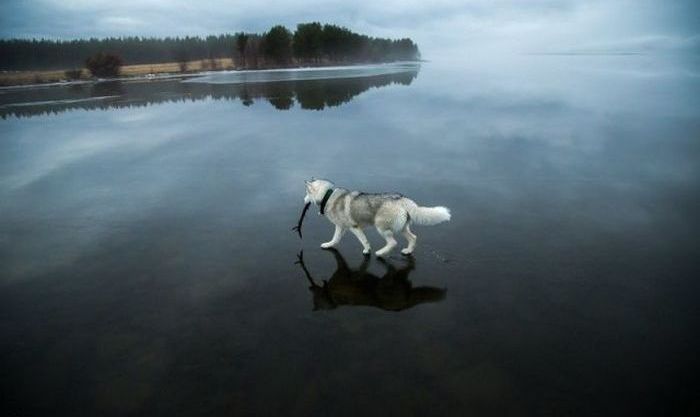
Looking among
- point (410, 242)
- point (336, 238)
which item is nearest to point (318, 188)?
point (336, 238)

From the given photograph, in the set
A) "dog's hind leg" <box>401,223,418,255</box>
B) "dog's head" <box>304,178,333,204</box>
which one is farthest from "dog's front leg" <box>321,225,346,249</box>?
"dog's hind leg" <box>401,223,418,255</box>

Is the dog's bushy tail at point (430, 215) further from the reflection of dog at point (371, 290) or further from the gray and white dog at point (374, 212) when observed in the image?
the reflection of dog at point (371, 290)

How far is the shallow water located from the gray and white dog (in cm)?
62

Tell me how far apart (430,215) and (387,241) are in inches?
51.7

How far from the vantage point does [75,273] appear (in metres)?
9.48

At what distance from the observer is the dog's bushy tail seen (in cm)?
856

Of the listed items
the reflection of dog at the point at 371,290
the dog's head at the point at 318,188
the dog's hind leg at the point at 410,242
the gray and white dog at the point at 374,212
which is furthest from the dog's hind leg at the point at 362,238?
the dog's head at the point at 318,188

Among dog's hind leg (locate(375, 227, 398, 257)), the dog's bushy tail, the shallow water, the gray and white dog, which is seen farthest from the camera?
dog's hind leg (locate(375, 227, 398, 257))

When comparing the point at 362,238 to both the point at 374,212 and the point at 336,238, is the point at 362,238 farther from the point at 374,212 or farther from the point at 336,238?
the point at 374,212

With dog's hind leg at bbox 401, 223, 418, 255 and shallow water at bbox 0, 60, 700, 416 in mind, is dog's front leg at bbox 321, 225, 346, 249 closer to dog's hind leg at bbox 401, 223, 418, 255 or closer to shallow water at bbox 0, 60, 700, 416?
shallow water at bbox 0, 60, 700, 416

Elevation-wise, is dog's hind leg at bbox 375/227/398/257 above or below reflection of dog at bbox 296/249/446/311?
above

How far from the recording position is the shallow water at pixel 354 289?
587 centimetres

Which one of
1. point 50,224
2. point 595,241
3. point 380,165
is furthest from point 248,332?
point 380,165

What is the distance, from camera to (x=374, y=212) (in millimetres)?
9219
